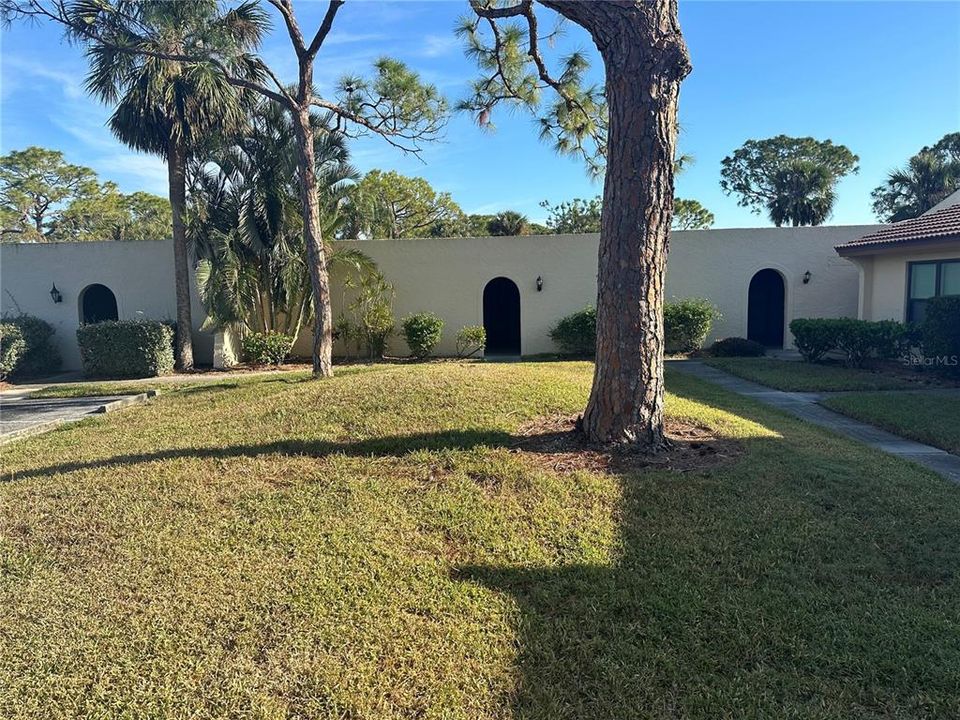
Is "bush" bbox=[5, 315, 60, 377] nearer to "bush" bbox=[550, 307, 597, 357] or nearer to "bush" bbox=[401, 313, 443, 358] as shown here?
"bush" bbox=[401, 313, 443, 358]

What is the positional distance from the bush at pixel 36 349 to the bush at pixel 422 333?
8477 millimetres

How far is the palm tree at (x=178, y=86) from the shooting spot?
8828mm

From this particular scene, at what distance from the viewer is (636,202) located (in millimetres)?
4738

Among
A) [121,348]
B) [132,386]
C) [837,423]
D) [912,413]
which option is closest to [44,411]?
[132,386]

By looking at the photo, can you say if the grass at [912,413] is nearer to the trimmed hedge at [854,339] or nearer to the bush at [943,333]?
the bush at [943,333]

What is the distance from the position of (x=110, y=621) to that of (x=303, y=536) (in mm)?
1072

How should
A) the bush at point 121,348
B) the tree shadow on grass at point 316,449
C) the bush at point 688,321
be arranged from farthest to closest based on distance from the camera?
1. the bush at point 688,321
2. the bush at point 121,348
3. the tree shadow on grass at point 316,449

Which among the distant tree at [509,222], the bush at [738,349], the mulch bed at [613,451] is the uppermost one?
the distant tree at [509,222]

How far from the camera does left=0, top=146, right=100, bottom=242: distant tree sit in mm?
31828

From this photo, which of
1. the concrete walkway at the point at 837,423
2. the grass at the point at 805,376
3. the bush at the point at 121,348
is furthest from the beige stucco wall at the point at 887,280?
the bush at the point at 121,348

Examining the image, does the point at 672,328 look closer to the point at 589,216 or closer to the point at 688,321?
the point at 688,321

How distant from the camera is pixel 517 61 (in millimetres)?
8789

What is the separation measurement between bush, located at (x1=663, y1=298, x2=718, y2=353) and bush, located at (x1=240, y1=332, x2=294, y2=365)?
8.94 m

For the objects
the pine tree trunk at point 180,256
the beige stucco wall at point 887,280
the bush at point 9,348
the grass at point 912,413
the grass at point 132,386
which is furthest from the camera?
the pine tree trunk at point 180,256
